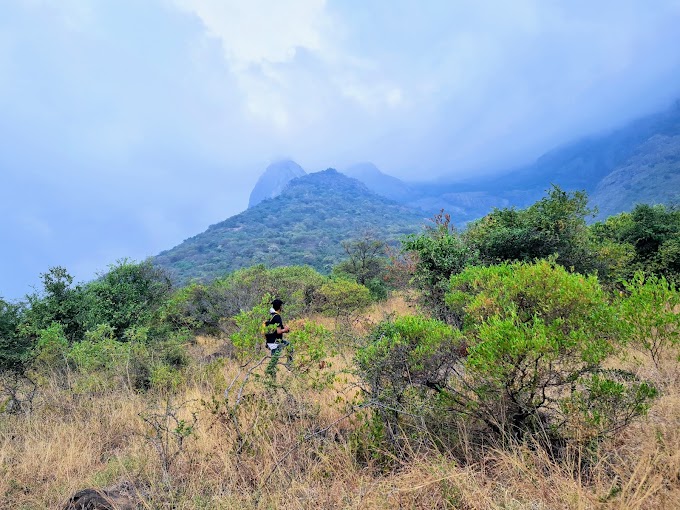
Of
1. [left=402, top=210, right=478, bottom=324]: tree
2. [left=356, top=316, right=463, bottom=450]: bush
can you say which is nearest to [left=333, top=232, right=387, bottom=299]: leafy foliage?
[left=402, top=210, right=478, bottom=324]: tree

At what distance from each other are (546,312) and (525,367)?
66 cm

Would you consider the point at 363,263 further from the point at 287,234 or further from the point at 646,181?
the point at 646,181

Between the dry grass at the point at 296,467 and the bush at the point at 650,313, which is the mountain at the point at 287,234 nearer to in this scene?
the bush at the point at 650,313

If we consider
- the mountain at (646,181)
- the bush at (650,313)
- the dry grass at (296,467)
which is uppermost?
the mountain at (646,181)

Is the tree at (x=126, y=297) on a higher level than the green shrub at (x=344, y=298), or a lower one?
higher

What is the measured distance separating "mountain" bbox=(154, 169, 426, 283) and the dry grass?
131 feet

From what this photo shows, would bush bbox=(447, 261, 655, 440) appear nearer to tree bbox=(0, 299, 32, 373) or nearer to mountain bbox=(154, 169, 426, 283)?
tree bbox=(0, 299, 32, 373)

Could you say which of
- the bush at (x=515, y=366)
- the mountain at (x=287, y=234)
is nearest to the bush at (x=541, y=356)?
the bush at (x=515, y=366)

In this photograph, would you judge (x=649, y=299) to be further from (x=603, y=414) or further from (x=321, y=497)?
(x=321, y=497)

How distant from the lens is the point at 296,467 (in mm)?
3270

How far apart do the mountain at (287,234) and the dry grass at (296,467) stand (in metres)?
40.0

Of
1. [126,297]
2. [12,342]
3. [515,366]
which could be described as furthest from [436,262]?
[126,297]

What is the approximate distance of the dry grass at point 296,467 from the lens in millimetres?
2486

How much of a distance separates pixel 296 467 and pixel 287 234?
10508 centimetres
